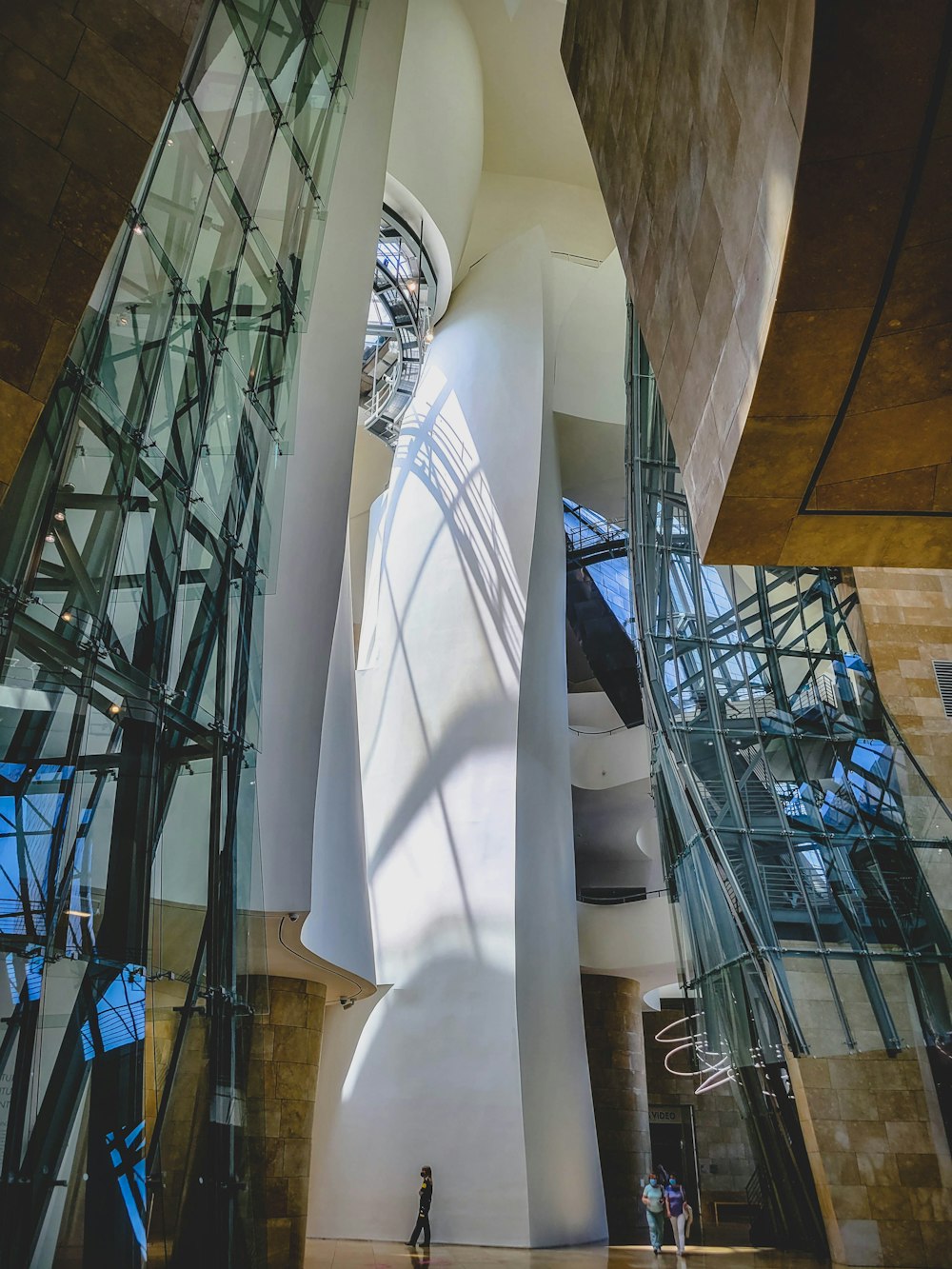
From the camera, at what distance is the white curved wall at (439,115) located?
18250 mm

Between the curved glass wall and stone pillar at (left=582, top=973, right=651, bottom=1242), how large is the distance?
14.3m

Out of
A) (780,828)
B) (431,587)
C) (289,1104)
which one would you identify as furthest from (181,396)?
(431,587)

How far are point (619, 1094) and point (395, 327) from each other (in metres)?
17.6

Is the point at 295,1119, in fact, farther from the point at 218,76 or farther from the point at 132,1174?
the point at 218,76

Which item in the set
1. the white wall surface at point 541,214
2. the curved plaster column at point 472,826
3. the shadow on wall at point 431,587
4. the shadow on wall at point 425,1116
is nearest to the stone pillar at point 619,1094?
the curved plaster column at point 472,826

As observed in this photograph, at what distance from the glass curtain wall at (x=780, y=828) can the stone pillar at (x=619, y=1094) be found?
505 centimetres

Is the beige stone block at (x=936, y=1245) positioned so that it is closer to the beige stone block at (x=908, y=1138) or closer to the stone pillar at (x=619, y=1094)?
the beige stone block at (x=908, y=1138)

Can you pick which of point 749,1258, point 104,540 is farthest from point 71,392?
point 749,1258

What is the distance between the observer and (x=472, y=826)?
59.7 feet

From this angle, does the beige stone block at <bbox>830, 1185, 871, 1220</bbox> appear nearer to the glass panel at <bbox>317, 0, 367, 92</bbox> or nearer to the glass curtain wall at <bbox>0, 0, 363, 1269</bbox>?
the glass curtain wall at <bbox>0, 0, 363, 1269</bbox>

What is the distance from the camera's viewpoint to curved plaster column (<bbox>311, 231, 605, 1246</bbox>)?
1584cm

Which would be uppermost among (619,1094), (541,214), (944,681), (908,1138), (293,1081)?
(541,214)

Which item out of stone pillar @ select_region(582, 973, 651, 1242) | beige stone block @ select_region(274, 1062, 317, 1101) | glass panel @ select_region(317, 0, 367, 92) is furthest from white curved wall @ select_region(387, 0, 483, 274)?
stone pillar @ select_region(582, 973, 651, 1242)

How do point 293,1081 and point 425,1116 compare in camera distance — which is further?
point 425,1116
